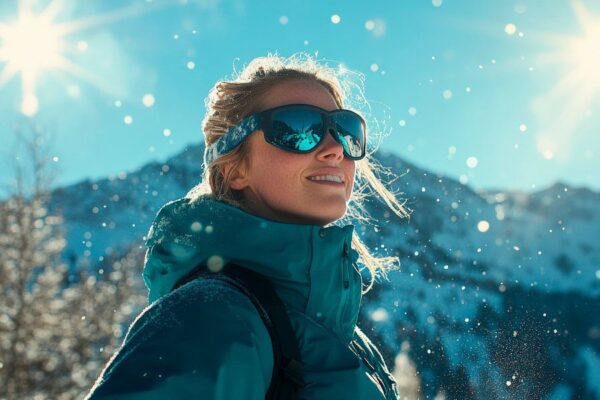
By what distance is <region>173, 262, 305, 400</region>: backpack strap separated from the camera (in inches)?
42.5

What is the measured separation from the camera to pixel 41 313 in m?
13.6

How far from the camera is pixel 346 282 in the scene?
149cm

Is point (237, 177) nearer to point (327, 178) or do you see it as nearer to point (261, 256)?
point (327, 178)

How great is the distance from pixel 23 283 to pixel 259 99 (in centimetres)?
1376

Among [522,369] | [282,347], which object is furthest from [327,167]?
[522,369]

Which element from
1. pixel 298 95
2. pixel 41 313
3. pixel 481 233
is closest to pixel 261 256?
pixel 298 95

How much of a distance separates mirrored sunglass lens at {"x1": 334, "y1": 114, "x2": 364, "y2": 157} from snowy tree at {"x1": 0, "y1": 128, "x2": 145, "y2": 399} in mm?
12566

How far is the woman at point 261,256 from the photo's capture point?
3.09 ft

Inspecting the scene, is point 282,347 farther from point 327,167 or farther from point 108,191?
point 108,191

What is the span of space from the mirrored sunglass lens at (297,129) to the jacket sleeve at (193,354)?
2.58 ft

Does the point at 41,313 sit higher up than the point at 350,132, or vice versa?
the point at 41,313

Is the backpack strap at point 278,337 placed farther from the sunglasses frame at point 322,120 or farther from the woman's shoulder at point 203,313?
the sunglasses frame at point 322,120

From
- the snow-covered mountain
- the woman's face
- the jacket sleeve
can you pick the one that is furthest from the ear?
the snow-covered mountain

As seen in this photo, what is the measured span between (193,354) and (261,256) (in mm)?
443
